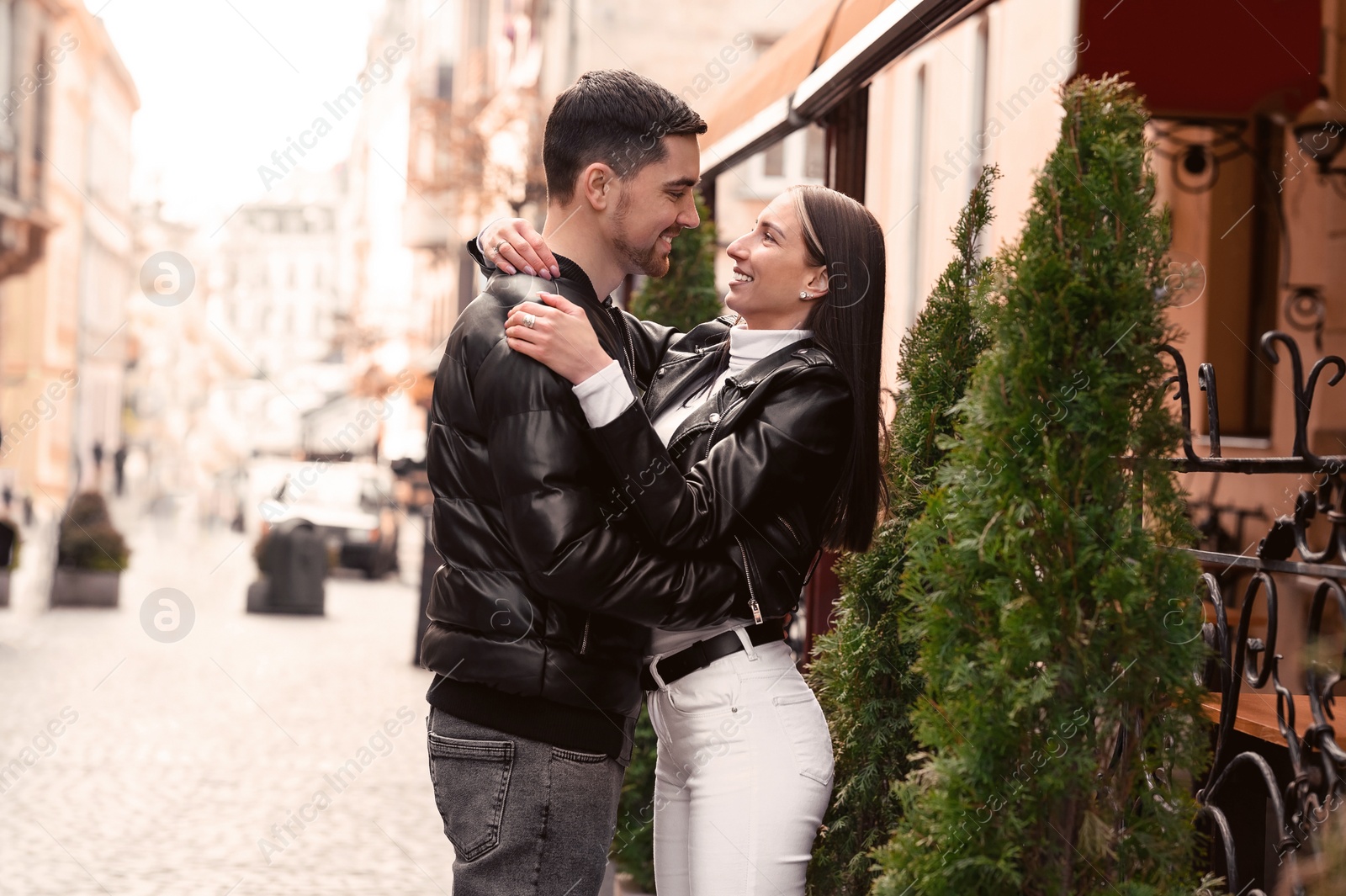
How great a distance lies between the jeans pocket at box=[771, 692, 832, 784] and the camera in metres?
2.54

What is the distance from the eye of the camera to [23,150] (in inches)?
891

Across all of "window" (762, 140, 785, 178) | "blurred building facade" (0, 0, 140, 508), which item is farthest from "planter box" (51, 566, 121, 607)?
"window" (762, 140, 785, 178)

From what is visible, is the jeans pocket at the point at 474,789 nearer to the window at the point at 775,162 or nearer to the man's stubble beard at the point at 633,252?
the man's stubble beard at the point at 633,252

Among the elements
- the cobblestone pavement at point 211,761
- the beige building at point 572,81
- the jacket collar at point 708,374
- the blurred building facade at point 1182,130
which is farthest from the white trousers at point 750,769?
the beige building at point 572,81

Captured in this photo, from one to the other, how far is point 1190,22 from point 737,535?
4015 mm

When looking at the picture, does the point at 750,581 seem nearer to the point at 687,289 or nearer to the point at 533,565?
the point at 533,565

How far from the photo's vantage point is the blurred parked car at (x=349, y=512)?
949 inches

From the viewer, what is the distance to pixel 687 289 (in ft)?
18.6

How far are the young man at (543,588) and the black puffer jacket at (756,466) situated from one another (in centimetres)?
6

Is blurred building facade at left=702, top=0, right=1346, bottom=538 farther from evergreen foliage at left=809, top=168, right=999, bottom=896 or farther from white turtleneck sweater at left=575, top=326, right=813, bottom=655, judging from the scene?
white turtleneck sweater at left=575, top=326, right=813, bottom=655

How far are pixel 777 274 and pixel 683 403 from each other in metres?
0.35

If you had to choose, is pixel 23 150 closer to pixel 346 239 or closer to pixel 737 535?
pixel 737 535

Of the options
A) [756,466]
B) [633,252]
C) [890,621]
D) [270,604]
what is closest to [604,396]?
[756,466]

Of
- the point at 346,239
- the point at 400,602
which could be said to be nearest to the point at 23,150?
the point at 400,602
